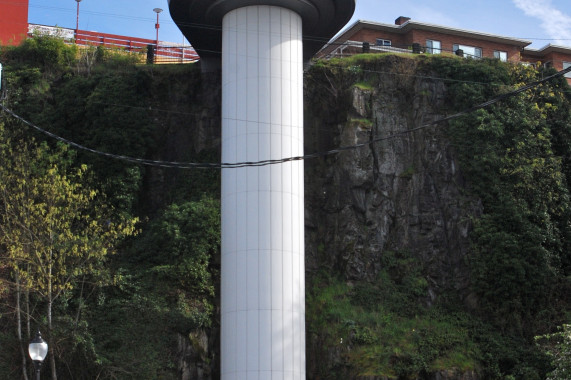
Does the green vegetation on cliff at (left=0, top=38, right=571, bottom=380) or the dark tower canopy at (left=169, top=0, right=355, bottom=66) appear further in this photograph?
the dark tower canopy at (left=169, top=0, right=355, bottom=66)

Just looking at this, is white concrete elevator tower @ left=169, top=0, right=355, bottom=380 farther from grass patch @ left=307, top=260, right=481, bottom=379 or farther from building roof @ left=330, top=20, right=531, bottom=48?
building roof @ left=330, top=20, right=531, bottom=48

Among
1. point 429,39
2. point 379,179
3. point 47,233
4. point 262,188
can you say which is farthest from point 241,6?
point 429,39

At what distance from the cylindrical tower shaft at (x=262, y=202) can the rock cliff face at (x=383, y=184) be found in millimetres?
6084

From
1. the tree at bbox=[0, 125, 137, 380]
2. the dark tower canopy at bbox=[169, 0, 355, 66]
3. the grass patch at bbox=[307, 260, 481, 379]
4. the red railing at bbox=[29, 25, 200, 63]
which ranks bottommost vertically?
the grass patch at bbox=[307, 260, 481, 379]

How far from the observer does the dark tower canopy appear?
110 feet

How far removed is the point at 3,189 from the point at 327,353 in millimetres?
13273

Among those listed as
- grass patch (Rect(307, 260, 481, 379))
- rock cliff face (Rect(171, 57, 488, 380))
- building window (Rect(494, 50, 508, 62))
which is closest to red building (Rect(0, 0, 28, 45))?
rock cliff face (Rect(171, 57, 488, 380))

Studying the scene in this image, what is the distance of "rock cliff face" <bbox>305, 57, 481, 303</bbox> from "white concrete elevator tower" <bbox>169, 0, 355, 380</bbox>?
588 cm

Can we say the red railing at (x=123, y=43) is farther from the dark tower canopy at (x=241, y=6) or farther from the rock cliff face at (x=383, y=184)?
the rock cliff face at (x=383, y=184)

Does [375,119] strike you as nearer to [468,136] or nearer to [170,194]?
[468,136]

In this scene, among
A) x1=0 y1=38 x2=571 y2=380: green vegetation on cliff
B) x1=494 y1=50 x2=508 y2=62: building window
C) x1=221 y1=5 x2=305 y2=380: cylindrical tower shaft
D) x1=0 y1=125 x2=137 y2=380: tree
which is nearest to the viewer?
x1=221 y1=5 x2=305 y2=380: cylindrical tower shaft

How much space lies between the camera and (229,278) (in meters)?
31.0

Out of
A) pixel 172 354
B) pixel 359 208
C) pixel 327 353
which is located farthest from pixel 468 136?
pixel 172 354

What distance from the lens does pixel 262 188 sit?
31359mm
